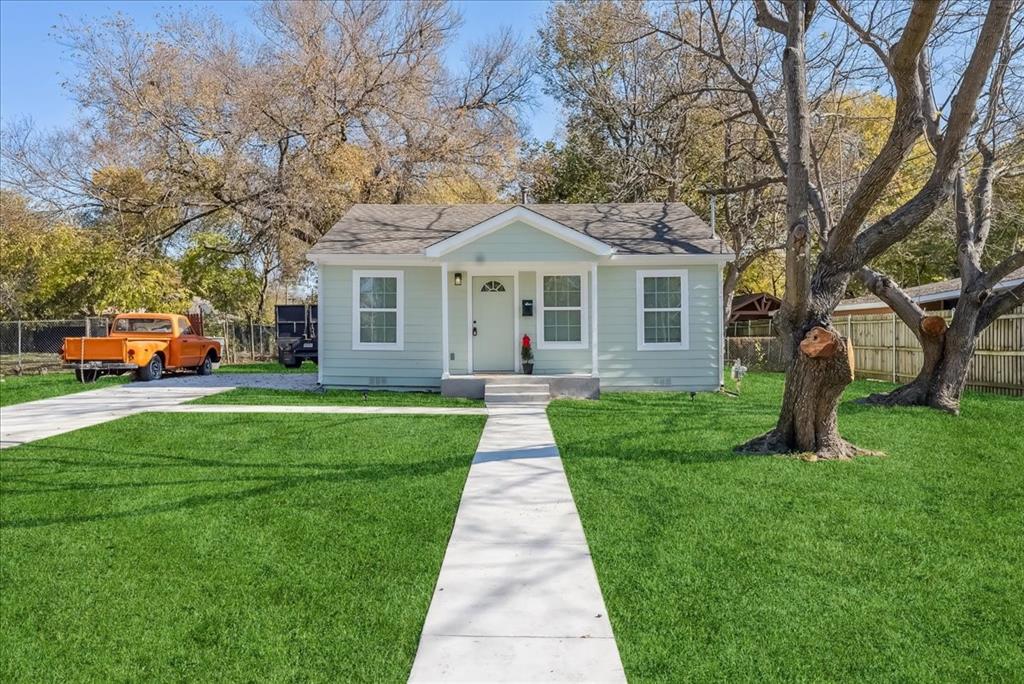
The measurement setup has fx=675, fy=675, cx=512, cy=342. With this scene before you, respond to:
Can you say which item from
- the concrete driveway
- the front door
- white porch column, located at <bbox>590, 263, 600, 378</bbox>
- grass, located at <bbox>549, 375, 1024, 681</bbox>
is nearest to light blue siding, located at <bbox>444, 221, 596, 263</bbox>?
white porch column, located at <bbox>590, 263, 600, 378</bbox>

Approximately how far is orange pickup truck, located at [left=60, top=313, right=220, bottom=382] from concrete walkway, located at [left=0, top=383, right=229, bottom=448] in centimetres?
128

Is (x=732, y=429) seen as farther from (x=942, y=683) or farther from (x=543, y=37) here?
(x=543, y=37)

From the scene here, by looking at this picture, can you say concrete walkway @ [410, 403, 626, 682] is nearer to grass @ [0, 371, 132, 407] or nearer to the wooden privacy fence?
the wooden privacy fence

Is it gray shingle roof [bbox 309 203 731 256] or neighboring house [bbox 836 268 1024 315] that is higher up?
gray shingle roof [bbox 309 203 731 256]

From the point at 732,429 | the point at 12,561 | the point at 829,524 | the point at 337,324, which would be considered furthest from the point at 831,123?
the point at 12,561

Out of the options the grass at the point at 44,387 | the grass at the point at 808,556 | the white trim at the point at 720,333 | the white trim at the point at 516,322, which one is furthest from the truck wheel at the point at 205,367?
the grass at the point at 808,556

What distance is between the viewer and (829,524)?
5031 mm

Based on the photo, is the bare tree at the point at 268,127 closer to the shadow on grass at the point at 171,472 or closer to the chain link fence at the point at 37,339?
the chain link fence at the point at 37,339

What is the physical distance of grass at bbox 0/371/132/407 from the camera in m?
12.4

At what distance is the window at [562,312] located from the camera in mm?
13594

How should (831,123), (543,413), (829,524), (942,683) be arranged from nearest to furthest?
(942,683), (829,524), (543,413), (831,123)

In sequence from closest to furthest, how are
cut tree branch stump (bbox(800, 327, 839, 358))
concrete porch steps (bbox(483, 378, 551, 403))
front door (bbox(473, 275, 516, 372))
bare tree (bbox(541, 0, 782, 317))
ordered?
1. cut tree branch stump (bbox(800, 327, 839, 358))
2. concrete porch steps (bbox(483, 378, 551, 403))
3. front door (bbox(473, 275, 516, 372))
4. bare tree (bbox(541, 0, 782, 317))

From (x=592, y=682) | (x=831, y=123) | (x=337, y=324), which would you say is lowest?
(x=592, y=682)

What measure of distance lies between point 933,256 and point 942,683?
2929cm
